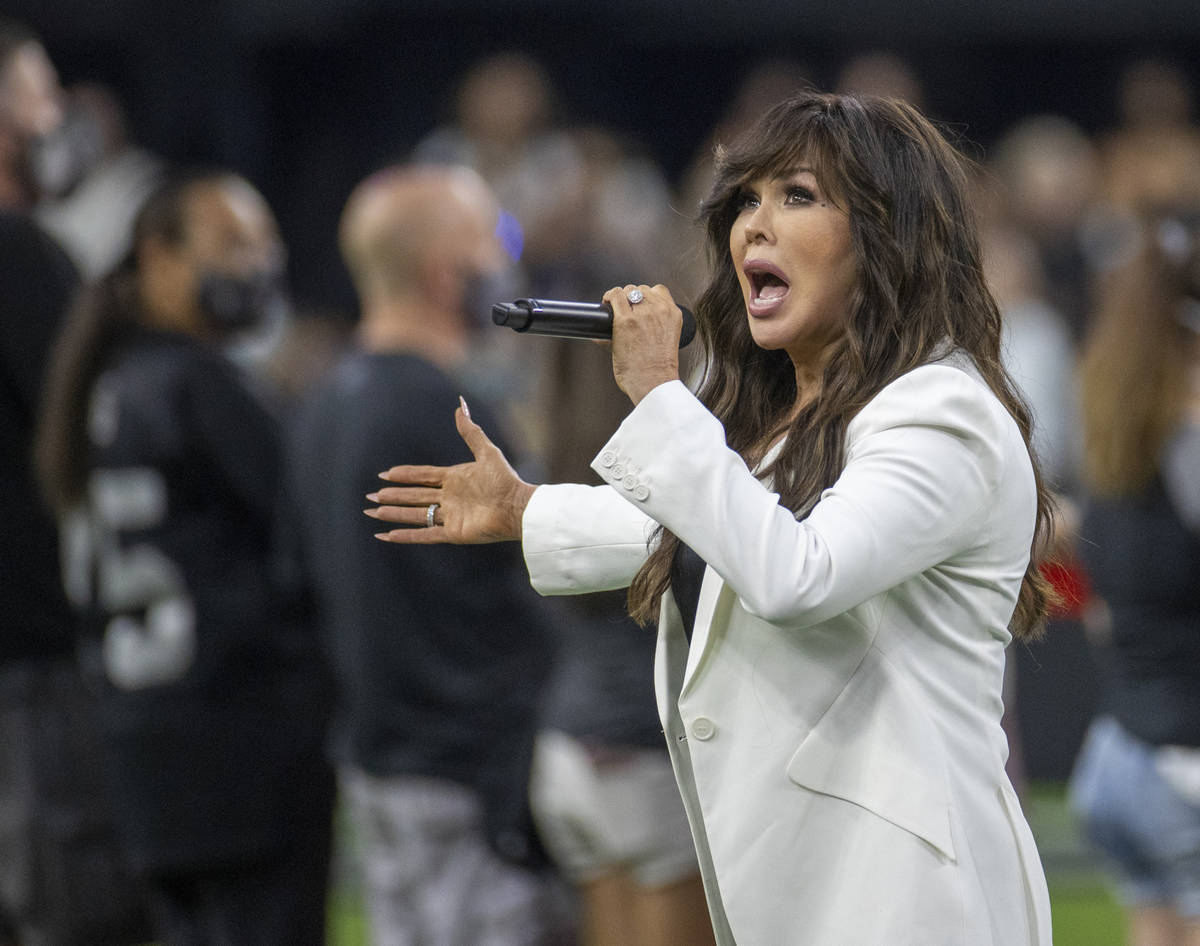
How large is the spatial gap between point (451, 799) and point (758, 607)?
6.86 feet

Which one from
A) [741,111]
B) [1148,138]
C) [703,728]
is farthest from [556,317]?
[1148,138]

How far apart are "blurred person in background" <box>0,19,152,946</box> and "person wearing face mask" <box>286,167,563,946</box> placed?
768 millimetres

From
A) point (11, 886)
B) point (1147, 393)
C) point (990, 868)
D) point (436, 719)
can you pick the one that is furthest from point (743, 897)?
point (11, 886)

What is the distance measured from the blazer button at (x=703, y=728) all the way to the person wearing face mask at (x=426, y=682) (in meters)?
1.71

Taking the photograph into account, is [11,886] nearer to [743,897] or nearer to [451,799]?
[451,799]

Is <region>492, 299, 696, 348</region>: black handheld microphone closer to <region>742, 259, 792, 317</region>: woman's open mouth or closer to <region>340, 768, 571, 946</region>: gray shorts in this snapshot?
<region>742, 259, 792, 317</region>: woman's open mouth

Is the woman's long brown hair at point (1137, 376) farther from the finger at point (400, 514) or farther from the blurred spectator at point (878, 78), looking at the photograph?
the blurred spectator at point (878, 78)

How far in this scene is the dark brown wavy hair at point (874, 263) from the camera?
2.03m

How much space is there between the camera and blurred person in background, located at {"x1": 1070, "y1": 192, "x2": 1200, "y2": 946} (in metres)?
3.65

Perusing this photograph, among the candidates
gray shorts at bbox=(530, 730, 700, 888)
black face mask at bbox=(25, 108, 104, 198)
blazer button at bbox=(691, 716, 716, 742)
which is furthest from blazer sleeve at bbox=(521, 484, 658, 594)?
black face mask at bbox=(25, 108, 104, 198)

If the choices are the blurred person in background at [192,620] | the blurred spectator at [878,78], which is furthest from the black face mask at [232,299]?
the blurred spectator at [878,78]

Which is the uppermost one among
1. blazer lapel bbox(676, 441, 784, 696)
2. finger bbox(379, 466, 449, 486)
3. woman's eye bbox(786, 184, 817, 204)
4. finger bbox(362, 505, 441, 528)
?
woman's eye bbox(786, 184, 817, 204)

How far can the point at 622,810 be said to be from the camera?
360cm

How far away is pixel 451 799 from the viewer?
3.78 m
